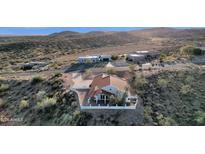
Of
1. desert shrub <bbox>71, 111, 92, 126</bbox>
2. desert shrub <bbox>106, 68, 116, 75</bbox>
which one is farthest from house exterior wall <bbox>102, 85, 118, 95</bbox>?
desert shrub <bbox>106, 68, 116, 75</bbox>

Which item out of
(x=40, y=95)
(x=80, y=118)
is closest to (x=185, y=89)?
(x=80, y=118)

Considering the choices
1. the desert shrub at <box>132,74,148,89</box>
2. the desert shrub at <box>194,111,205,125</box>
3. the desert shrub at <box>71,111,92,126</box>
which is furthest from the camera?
the desert shrub at <box>132,74,148,89</box>

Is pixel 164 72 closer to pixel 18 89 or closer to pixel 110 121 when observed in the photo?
pixel 110 121

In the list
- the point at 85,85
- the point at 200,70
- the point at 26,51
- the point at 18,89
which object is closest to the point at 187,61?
the point at 200,70

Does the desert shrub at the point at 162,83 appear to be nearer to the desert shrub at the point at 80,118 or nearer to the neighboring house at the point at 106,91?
the neighboring house at the point at 106,91

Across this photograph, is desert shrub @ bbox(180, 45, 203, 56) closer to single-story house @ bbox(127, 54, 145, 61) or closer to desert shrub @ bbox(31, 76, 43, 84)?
single-story house @ bbox(127, 54, 145, 61)

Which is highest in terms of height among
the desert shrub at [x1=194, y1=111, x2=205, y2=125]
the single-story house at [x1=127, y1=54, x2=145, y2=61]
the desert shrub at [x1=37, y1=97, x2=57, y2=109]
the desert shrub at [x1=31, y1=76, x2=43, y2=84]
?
the single-story house at [x1=127, y1=54, x2=145, y2=61]

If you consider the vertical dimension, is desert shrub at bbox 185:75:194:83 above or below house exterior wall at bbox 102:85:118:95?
below

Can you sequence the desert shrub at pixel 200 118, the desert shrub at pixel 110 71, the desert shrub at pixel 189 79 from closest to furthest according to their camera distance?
the desert shrub at pixel 200 118 < the desert shrub at pixel 189 79 < the desert shrub at pixel 110 71

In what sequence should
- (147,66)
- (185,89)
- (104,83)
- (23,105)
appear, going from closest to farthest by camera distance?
(23,105)
(104,83)
(185,89)
(147,66)

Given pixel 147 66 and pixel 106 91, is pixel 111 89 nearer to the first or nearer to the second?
pixel 106 91

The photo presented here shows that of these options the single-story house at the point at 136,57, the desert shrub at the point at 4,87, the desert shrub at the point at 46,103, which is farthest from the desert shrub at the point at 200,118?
the desert shrub at the point at 4,87
